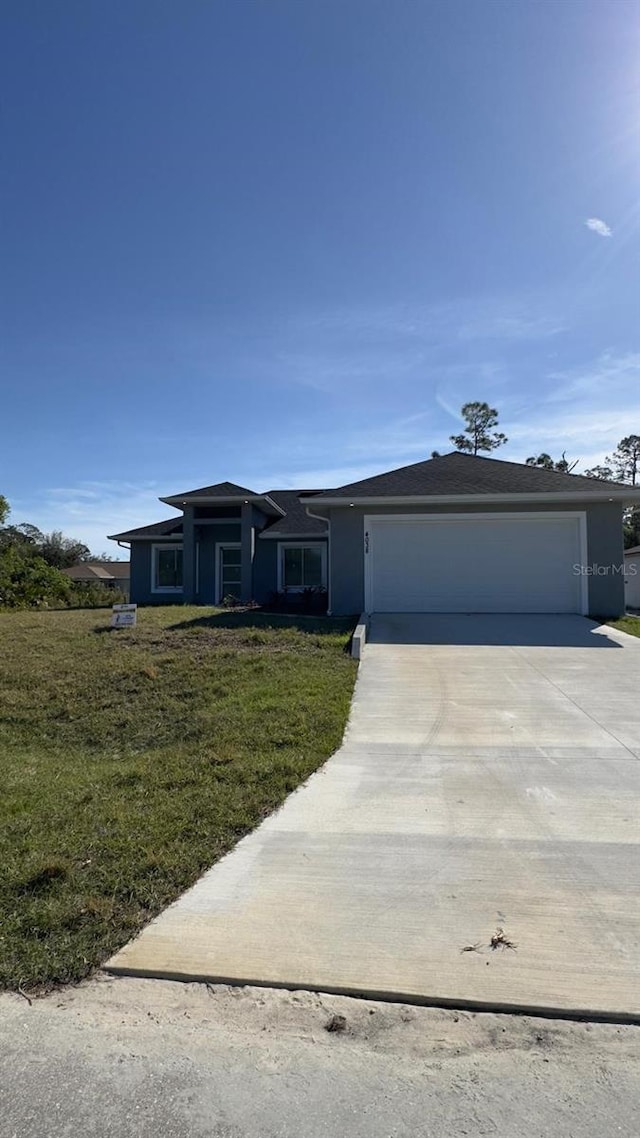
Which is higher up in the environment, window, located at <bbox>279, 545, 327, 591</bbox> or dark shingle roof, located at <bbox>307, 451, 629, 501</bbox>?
dark shingle roof, located at <bbox>307, 451, 629, 501</bbox>

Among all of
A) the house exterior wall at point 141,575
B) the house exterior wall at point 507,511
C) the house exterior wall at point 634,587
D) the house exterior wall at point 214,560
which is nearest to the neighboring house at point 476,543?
the house exterior wall at point 507,511

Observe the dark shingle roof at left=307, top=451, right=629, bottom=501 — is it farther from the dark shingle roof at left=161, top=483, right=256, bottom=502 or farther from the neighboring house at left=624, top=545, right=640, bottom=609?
the neighboring house at left=624, top=545, right=640, bottom=609

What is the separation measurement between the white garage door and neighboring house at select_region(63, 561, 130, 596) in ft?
119

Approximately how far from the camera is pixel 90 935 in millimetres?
3236

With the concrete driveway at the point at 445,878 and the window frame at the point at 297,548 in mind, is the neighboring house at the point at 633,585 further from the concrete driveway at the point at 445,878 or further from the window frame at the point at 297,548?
the concrete driveway at the point at 445,878

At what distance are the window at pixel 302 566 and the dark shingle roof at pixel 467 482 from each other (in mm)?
4966

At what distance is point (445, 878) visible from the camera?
383cm

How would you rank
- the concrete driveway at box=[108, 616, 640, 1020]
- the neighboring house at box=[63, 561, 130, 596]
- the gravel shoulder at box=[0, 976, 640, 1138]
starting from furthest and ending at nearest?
the neighboring house at box=[63, 561, 130, 596] < the concrete driveway at box=[108, 616, 640, 1020] < the gravel shoulder at box=[0, 976, 640, 1138]

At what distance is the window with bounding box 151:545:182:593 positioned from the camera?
22.0m

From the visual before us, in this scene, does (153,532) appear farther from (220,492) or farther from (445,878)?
(445,878)

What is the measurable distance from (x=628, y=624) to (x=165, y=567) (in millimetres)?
14323

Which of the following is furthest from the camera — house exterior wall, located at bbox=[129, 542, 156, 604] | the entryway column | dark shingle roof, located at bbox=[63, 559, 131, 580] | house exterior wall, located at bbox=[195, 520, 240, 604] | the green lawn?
dark shingle roof, located at bbox=[63, 559, 131, 580]

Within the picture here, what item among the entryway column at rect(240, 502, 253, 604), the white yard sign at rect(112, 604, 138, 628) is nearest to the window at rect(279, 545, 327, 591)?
the entryway column at rect(240, 502, 253, 604)

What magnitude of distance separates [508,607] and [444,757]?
31.2ft
